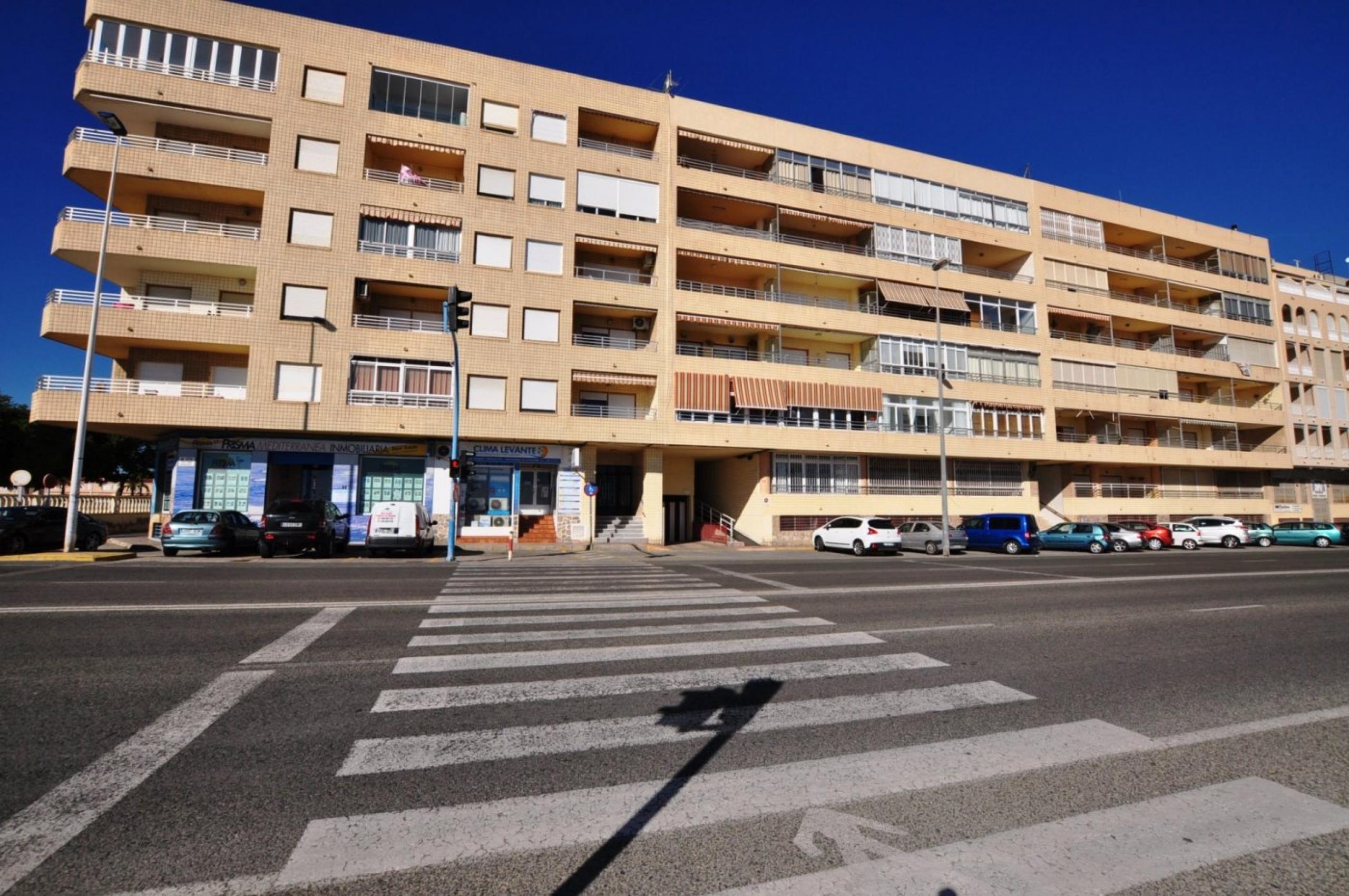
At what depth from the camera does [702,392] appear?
27062mm

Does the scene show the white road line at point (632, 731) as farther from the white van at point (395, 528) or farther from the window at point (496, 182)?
the window at point (496, 182)

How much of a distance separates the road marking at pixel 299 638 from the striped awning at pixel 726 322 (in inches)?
837

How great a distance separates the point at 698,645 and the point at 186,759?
4.40 m

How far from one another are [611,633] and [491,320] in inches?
816

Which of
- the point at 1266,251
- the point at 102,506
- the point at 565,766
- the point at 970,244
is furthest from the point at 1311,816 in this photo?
the point at 1266,251

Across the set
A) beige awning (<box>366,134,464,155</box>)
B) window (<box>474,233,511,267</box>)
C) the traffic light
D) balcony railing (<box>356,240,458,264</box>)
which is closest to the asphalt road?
the traffic light

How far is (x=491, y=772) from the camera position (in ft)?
11.9

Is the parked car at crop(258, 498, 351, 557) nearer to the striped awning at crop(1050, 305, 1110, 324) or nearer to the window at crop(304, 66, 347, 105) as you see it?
the window at crop(304, 66, 347, 105)

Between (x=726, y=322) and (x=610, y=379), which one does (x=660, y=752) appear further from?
(x=726, y=322)

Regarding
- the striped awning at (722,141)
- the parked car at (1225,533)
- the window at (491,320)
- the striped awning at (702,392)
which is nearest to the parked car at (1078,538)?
the parked car at (1225,533)

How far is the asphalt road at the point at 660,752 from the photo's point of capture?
8.92 ft

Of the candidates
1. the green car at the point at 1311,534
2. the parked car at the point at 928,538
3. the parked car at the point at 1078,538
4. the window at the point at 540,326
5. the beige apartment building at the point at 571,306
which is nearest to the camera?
the beige apartment building at the point at 571,306

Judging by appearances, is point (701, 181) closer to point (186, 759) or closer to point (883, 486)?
point (883, 486)

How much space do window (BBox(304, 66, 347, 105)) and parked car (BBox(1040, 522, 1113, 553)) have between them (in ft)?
119
